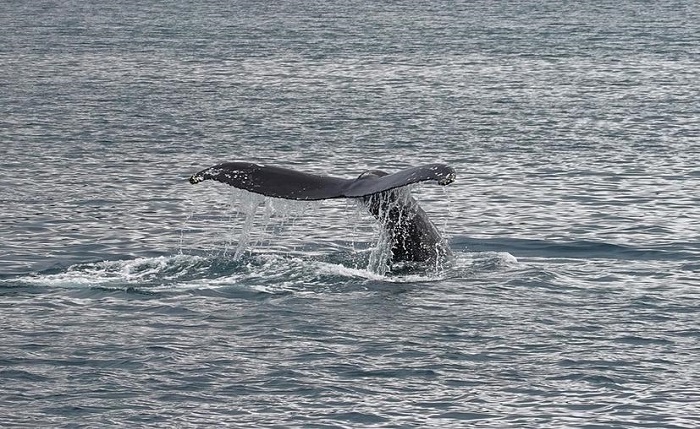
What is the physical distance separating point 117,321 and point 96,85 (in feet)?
96.8

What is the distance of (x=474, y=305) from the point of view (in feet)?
50.6

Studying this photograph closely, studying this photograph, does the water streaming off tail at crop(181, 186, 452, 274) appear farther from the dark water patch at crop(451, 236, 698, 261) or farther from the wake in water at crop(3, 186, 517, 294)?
the dark water patch at crop(451, 236, 698, 261)

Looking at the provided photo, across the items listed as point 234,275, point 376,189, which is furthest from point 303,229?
point 376,189

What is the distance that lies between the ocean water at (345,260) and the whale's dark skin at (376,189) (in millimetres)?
304

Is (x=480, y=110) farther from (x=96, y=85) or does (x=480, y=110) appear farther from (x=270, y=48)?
(x=270, y=48)

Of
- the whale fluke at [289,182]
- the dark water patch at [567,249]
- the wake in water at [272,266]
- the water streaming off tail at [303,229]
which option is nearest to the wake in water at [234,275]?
the wake in water at [272,266]

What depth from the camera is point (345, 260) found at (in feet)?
57.9

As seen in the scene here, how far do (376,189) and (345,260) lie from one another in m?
3.42

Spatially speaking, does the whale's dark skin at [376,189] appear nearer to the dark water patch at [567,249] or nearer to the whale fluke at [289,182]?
the whale fluke at [289,182]

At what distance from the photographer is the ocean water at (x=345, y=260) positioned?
12547 millimetres

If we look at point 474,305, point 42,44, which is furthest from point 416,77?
point 474,305

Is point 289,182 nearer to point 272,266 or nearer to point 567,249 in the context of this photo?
point 272,266

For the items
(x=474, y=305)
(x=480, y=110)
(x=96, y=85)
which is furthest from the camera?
(x=96, y=85)

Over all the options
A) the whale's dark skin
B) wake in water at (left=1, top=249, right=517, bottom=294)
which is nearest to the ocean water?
wake in water at (left=1, top=249, right=517, bottom=294)
